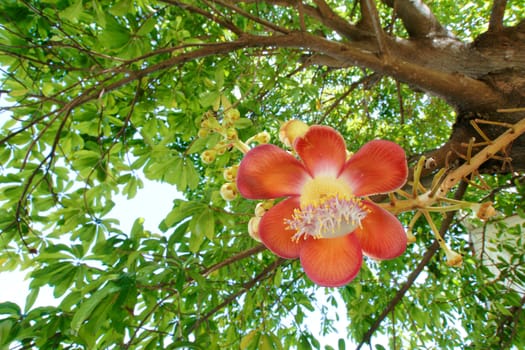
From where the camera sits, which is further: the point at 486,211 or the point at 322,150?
the point at 322,150

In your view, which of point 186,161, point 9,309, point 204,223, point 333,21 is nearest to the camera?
point 9,309

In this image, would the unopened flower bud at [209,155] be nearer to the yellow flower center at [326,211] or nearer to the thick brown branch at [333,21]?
the yellow flower center at [326,211]

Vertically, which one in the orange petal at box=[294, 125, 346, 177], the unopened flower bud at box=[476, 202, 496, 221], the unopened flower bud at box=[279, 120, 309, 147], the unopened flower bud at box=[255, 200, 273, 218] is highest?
the unopened flower bud at box=[279, 120, 309, 147]

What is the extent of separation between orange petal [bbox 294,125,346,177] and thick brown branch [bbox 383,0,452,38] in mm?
1665

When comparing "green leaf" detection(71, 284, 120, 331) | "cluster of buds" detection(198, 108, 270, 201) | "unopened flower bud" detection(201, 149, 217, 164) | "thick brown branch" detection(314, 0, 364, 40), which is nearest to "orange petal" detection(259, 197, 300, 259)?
"cluster of buds" detection(198, 108, 270, 201)

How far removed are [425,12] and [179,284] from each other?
193cm

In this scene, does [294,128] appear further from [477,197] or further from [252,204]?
[477,197]

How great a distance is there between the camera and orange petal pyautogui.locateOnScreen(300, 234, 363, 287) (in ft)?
2.08

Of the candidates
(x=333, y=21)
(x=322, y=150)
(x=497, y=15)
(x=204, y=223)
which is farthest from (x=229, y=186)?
(x=497, y=15)

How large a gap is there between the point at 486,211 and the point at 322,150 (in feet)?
0.85

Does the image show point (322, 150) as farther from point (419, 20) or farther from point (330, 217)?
point (419, 20)

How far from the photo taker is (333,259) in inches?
25.4

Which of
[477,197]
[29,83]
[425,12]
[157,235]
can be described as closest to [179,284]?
[157,235]

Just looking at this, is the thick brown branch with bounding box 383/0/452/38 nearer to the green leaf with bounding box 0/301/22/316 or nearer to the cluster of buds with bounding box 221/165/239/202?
the cluster of buds with bounding box 221/165/239/202
